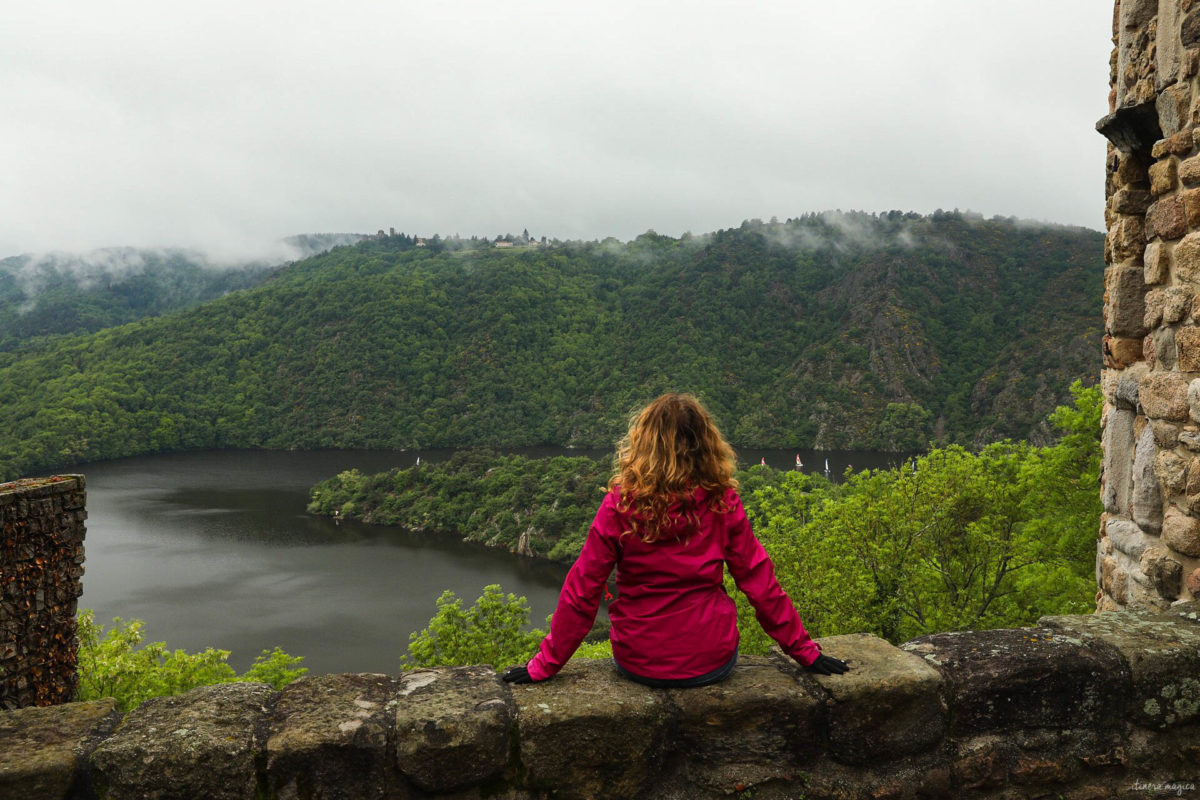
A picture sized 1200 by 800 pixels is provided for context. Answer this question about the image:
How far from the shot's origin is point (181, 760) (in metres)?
2.47

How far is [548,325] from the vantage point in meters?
172

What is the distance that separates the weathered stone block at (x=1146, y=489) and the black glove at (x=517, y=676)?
3241mm

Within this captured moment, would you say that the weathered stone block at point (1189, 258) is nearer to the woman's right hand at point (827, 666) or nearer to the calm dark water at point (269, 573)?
the woman's right hand at point (827, 666)

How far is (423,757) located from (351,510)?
81892mm

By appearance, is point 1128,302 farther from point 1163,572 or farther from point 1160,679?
point 1160,679

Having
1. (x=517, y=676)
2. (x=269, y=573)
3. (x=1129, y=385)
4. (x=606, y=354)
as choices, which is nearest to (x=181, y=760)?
(x=517, y=676)

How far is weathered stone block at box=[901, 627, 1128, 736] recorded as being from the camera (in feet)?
9.57

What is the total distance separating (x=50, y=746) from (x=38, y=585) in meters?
6.96

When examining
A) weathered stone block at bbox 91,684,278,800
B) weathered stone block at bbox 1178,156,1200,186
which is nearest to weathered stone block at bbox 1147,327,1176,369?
→ weathered stone block at bbox 1178,156,1200,186

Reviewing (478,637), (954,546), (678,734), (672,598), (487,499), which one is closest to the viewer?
(678,734)

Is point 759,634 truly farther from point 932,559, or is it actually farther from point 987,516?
point 987,516

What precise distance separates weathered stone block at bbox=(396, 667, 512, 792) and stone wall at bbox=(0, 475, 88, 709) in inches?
277

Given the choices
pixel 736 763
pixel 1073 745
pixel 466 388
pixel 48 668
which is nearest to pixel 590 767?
pixel 736 763

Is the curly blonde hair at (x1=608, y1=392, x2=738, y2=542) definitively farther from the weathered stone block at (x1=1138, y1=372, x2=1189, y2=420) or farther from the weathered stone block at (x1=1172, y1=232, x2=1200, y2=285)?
the weathered stone block at (x1=1172, y1=232, x2=1200, y2=285)
